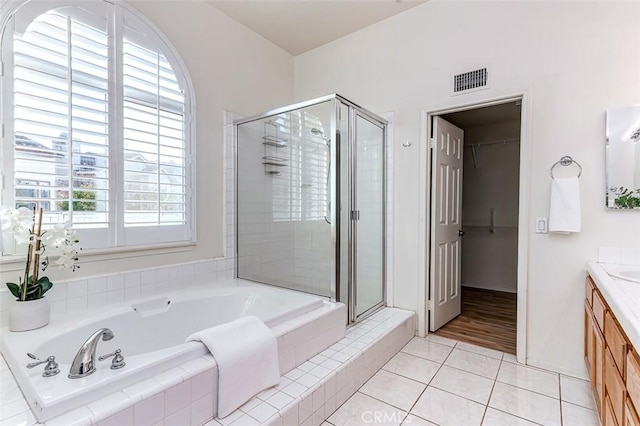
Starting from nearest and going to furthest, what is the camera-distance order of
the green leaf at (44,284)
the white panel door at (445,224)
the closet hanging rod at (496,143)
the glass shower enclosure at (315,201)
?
the green leaf at (44,284) → the glass shower enclosure at (315,201) → the white panel door at (445,224) → the closet hanging rod at (496,143)

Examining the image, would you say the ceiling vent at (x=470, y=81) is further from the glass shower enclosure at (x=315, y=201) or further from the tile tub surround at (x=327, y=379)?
the tile tub surround at (x=327, y=379)

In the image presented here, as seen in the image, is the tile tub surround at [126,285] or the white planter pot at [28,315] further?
the tile tub surround at [126,285]

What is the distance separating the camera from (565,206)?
82.8 inches

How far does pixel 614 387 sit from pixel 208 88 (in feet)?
10.5

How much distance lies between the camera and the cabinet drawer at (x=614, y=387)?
117cm

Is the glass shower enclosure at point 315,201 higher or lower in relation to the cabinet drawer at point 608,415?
higher

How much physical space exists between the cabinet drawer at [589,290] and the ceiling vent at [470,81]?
155 cm

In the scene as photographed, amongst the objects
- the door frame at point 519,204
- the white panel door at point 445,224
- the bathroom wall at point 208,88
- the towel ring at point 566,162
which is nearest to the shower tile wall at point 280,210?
the bathroom wall at point 208,88

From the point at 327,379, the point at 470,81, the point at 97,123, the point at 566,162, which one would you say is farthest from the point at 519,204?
the point at 97,123

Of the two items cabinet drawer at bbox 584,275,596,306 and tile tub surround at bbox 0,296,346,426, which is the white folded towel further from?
cabinet drawer at bbox 584,275,596,306

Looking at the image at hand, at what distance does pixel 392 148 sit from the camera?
9.66 feet

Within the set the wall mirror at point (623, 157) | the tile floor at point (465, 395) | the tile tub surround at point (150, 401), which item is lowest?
the tile floor at point (465, 395)

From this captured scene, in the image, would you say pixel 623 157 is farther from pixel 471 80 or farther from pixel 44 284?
pixel 44 284

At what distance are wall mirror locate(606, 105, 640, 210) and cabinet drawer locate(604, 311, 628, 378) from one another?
3.06 feet
